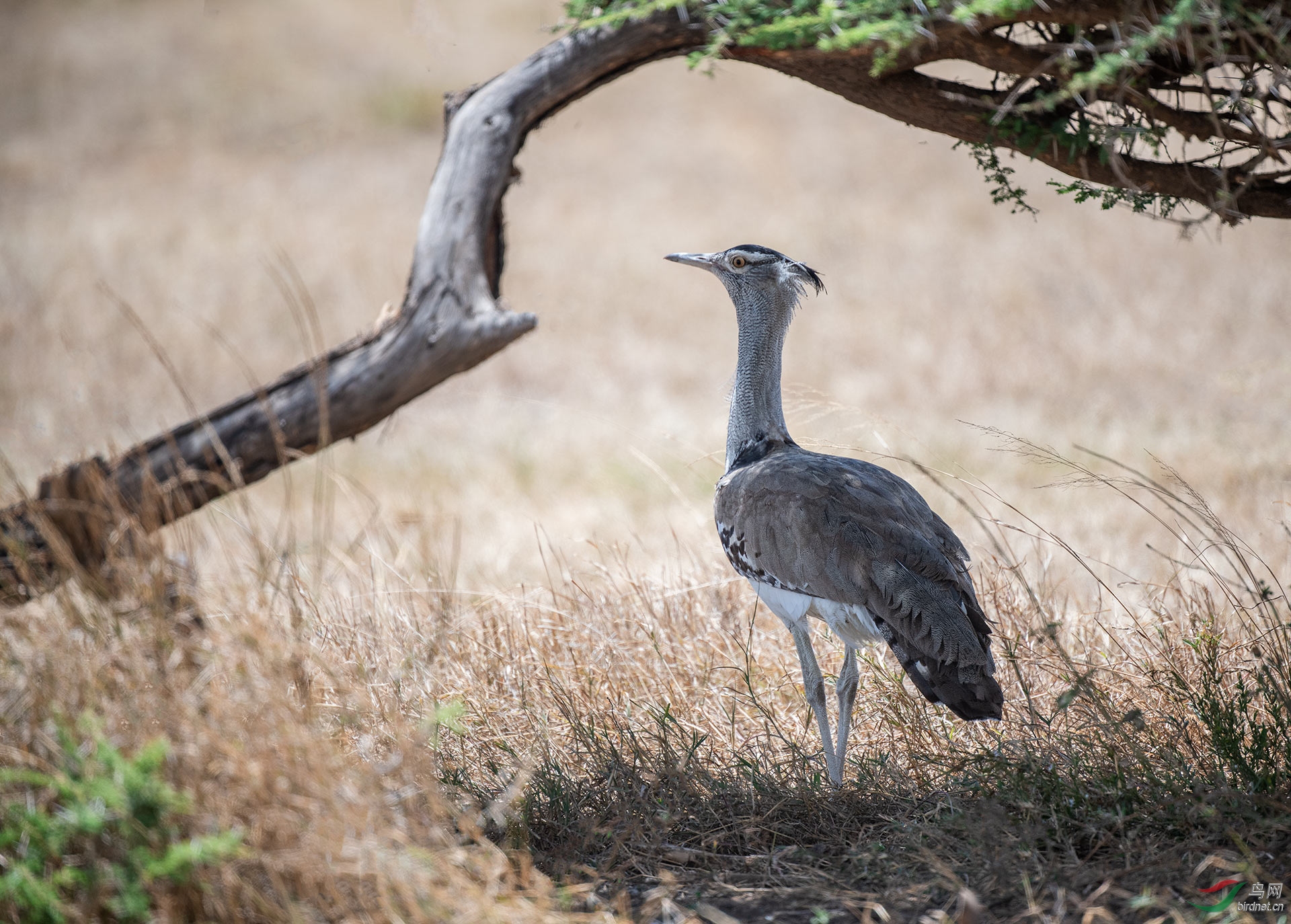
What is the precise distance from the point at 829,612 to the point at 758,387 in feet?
2.97

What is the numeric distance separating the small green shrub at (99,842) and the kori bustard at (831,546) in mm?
1771

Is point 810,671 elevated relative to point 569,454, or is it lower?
lower

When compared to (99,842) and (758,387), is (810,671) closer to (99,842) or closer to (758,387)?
(758,387)

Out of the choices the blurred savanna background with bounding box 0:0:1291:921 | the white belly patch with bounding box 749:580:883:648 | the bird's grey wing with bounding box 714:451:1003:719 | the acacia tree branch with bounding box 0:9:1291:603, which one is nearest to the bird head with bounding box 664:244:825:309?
the blurred savanna background with bounding box 0:0:1291:921

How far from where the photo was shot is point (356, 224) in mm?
16141

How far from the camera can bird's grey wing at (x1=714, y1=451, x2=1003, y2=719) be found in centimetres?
289

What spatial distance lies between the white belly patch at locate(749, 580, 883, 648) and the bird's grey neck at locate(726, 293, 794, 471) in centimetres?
56

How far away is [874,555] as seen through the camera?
3113 mm

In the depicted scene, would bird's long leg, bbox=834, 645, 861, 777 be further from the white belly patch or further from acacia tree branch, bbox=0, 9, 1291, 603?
acacia tree branch, bbox=0, 9, 1291, 603

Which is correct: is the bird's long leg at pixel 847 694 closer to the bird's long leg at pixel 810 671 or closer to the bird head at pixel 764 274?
the bird's long leg at pixel 810 671

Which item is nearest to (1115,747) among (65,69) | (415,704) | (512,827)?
(512,827)

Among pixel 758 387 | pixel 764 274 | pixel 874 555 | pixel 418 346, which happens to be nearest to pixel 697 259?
pixel 764 274

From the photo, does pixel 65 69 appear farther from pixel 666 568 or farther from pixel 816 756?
pixel 816 756

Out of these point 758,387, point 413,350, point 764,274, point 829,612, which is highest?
point 764,274
